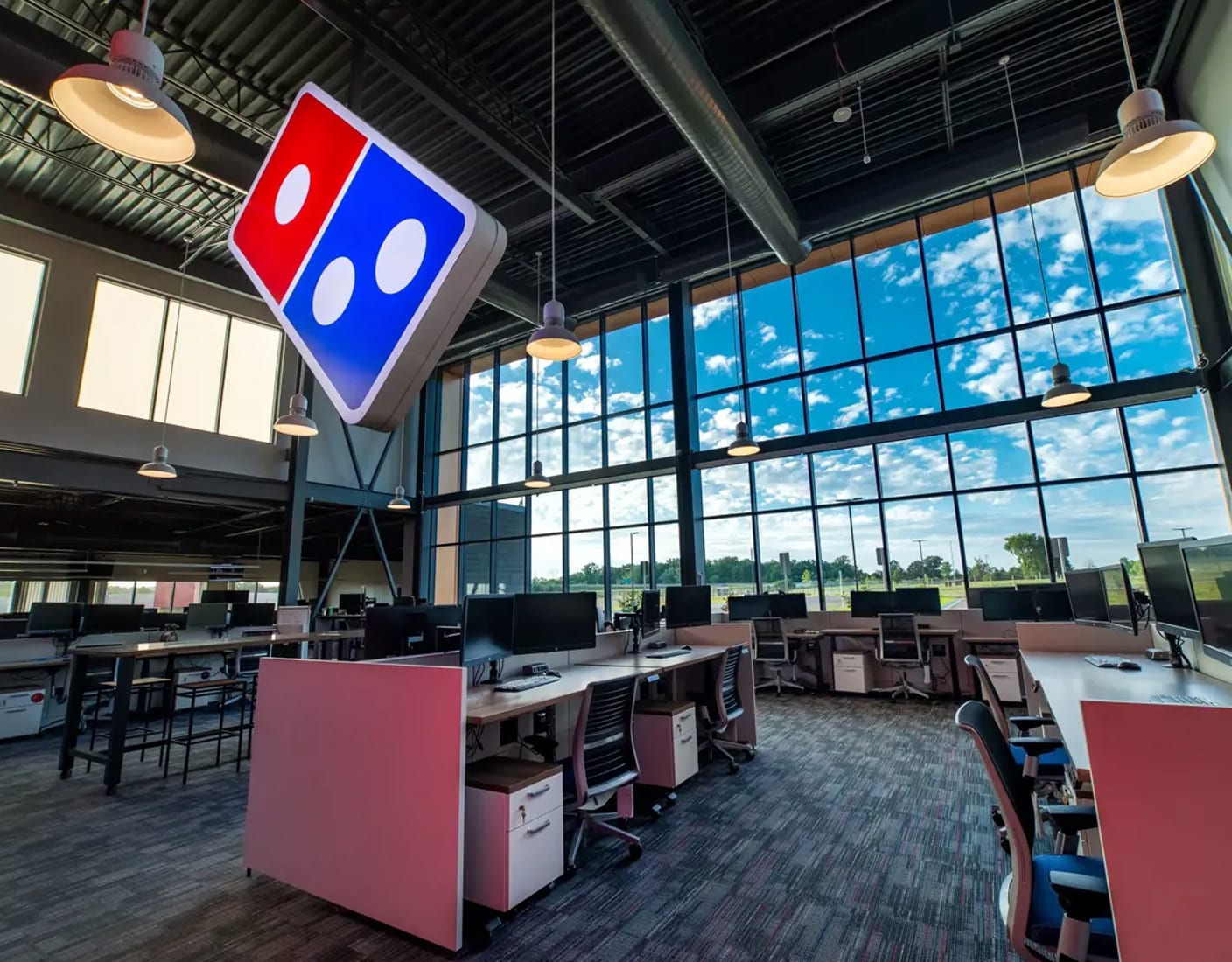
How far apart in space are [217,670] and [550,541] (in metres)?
5.14

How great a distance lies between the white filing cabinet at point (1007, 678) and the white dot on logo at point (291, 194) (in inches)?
274

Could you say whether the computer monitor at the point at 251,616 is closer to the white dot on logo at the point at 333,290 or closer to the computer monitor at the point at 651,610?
the computer monitor at the point at 651,610

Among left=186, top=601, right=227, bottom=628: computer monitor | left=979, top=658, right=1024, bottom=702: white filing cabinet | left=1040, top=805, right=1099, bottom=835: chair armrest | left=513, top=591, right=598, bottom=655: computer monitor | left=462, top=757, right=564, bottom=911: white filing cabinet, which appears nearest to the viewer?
left=1040, top=805, right=1099, bottom=835: chair armrest

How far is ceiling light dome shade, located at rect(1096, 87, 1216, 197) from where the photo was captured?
2488 mm

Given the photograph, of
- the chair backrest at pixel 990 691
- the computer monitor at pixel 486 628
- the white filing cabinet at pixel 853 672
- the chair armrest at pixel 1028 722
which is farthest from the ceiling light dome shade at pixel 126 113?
the white filing cabinet at pixel 853 672

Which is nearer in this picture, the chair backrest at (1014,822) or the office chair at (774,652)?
the chair backrest at (1014,822)

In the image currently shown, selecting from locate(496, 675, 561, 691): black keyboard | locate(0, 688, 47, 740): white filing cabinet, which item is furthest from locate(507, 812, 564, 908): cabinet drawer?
locate(0, 688, 47, 740): white filing cabinet

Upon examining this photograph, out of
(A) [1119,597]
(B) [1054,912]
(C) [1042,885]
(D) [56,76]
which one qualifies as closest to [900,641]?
(A) [1119,597]

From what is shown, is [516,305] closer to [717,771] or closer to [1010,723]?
[717,771]

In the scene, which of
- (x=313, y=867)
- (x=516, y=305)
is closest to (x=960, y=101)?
(x=516, y=305)

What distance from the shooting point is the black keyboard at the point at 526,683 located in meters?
3.10

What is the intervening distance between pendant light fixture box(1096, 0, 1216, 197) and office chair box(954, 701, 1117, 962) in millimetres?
2571

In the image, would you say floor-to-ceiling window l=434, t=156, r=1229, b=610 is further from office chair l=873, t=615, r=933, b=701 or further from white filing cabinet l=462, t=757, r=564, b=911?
white filing cabinet l=462, t=757, r=564, b=911

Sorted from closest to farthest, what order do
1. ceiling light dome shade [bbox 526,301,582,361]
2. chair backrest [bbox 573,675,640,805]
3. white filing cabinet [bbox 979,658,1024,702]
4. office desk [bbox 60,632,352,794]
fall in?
chair backrest [bbox 573,675,640,805] → ceiling light dome shade [bbox 526,301,582,361] → office desk [bbox 60,632,352,794] → white filing cabinet [bbox 979,658,1024,702]
